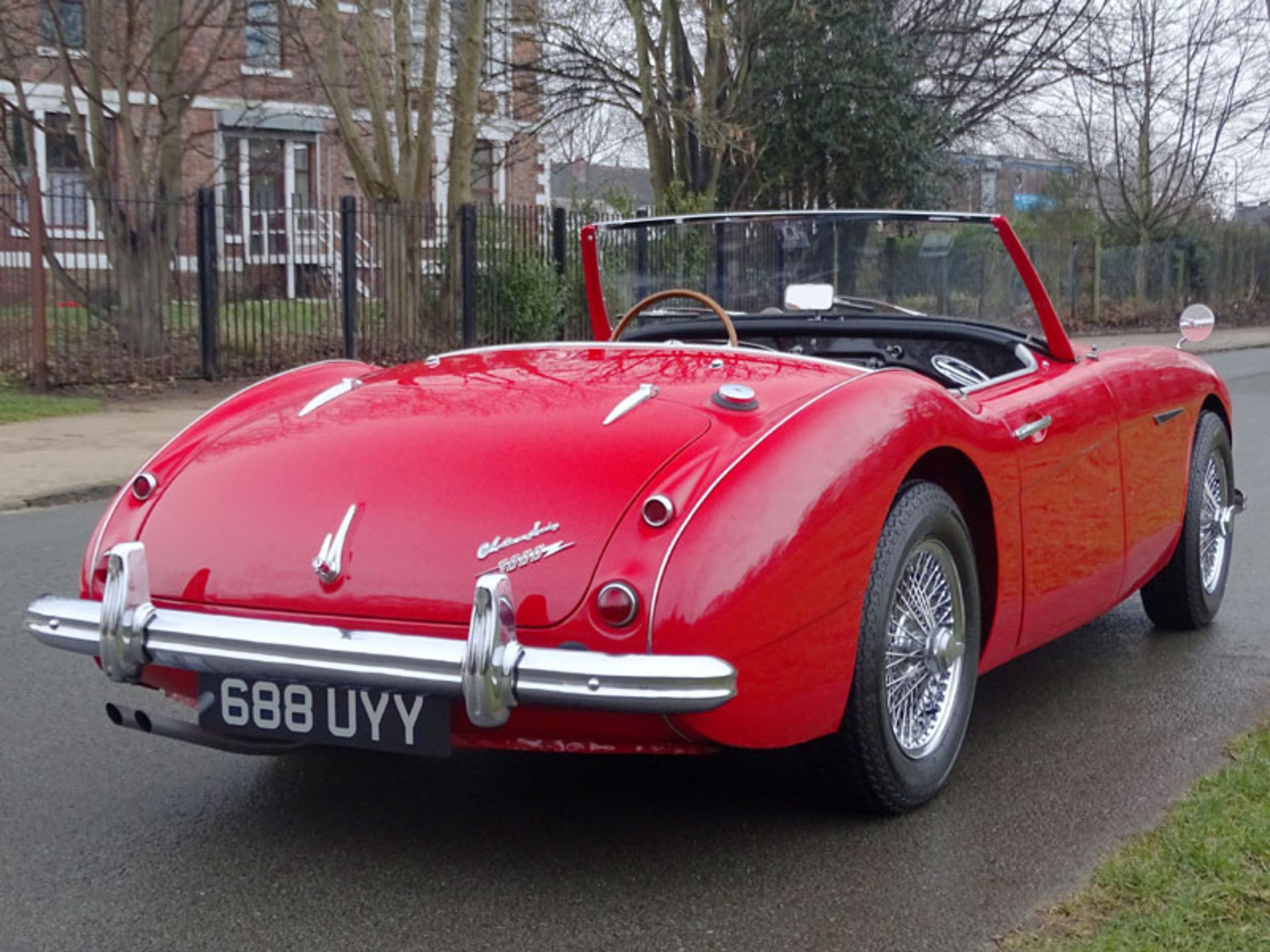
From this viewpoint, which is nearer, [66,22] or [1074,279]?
[66,22]

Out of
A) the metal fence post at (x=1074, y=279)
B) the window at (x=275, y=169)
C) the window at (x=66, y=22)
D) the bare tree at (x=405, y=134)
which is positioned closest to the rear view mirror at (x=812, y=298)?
the bare tree at (x=405, y=134)

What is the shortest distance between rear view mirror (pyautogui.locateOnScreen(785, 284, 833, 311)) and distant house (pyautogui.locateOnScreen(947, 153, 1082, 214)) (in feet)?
73.3

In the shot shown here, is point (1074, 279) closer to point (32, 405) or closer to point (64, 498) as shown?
point (32, 405)

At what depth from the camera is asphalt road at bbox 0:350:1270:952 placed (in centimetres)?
296

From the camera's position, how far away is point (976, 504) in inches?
150

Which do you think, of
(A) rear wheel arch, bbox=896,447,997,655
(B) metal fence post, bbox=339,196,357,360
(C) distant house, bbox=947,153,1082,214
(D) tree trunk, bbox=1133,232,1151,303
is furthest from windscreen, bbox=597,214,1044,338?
(D) tree trunk, bbox=1133,232,1151,303

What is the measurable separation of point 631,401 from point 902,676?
34.0 inches

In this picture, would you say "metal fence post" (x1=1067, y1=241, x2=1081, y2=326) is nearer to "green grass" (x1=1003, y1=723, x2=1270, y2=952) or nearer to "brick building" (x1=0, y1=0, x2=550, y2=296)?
"brick building" (x1=0, y1=0, x2=550, y2=296)

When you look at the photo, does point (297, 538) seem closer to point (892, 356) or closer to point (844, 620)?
point (844, 620)

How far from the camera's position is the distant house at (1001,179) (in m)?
27.8

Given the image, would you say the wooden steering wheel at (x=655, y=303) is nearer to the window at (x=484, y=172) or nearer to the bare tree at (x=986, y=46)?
the window at (x=484, y=172)

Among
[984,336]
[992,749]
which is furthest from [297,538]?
[984,336]

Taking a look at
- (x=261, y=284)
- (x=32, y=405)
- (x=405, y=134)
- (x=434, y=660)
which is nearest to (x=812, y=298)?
(x=434, y=660)

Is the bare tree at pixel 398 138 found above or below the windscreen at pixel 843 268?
above
